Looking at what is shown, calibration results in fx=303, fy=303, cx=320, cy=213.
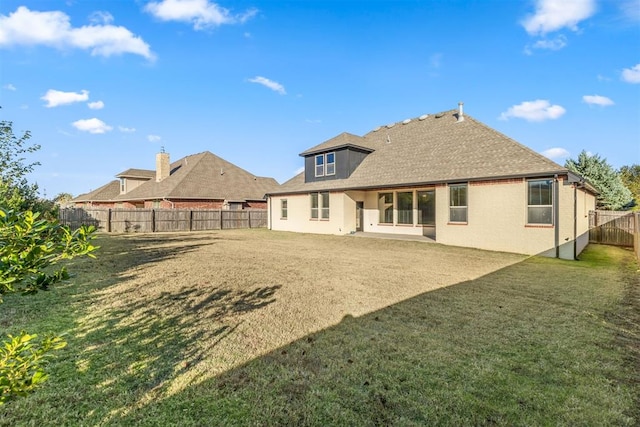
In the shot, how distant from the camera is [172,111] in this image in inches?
845

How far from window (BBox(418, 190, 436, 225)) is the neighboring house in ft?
50.1

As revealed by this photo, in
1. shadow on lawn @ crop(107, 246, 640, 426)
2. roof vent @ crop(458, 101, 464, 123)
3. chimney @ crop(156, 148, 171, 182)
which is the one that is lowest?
shadow on lawn @ crop(107, 246, 640, 426)

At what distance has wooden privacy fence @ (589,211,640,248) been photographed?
15.9 metres

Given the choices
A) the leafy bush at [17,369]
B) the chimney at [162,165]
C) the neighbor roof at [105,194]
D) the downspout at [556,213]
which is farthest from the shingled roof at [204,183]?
the leafy bush at [17,369]

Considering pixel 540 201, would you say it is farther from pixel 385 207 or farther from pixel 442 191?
pixel 385 207

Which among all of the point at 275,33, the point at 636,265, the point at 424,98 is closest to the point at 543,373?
the point at 636,265

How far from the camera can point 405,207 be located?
18.8m

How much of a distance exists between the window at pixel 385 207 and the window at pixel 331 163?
3.72 metres

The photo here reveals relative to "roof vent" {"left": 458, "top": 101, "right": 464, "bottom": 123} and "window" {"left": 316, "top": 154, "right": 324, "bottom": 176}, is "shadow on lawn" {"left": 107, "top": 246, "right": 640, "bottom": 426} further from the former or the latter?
"window" {"left": 316, "top": 154, "right": 324, "bottom": 176}

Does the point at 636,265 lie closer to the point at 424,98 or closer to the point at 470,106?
the point at 470,106

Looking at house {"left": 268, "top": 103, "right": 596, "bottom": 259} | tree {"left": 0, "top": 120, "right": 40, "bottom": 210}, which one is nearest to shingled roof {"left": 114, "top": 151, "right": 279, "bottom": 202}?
house {"left": 268, "top": 103, "right": 596, "bottom": 259}

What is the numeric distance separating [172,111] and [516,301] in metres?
22.9

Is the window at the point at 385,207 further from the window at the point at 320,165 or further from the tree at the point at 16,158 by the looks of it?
the tree at the point at 16,158

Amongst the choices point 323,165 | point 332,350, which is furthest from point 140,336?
point 323,165
